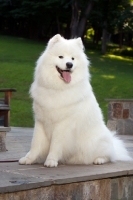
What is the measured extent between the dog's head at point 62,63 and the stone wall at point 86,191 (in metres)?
1.11

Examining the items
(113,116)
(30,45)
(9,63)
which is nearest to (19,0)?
(30,45)

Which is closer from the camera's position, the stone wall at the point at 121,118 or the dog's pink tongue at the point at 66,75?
the dog's pink tongue at the point at 66,75

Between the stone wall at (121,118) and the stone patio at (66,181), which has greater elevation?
the stone patio at (66,181)

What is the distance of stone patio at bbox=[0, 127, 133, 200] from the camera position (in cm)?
441

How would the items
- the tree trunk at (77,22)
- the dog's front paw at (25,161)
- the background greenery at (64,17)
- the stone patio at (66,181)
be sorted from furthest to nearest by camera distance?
the background greenery at (64,17) < the tree trunk at (77,22) < the dog's front paw at (25,161) < the stone patio at (66,181)

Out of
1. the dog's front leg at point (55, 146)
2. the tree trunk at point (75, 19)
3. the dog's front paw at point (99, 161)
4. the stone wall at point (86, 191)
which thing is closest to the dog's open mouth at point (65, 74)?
the dog's front leg at point (55, 146)

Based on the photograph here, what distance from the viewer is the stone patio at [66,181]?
14.5ft

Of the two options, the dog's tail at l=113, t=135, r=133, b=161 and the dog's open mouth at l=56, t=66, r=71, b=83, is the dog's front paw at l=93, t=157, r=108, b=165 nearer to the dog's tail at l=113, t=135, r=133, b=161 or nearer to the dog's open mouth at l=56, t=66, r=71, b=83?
the dog's tail at l=113, t=135, r=133, b=161

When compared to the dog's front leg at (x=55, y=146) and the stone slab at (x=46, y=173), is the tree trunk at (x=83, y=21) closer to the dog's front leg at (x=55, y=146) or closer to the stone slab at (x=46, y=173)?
the stone slab at (x=46, y=173)

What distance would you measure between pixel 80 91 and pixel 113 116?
6087 millimetres

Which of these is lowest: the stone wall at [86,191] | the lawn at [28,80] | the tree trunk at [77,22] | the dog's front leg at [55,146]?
the lawn at [28,80]

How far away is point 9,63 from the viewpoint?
2406cm

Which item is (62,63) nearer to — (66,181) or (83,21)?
(66,181)

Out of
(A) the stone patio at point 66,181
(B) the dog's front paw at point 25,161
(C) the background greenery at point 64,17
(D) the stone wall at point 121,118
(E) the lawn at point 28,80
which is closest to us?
(A) the stone patio at point 66,181
